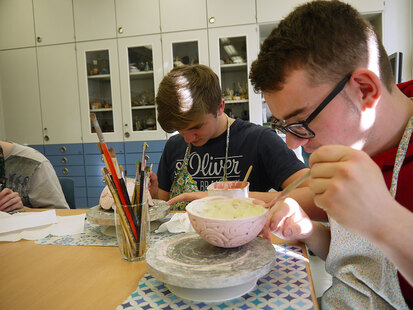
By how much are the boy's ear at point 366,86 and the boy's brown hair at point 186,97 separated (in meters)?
0.72

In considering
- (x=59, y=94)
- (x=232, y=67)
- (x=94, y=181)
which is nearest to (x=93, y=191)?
(x=94, y=181)

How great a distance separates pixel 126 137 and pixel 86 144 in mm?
524

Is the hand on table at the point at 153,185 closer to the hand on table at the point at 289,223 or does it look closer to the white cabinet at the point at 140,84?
the hand on table at the point at 289,223

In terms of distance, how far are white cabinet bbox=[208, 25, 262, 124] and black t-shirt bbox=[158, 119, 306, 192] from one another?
1.73 metres

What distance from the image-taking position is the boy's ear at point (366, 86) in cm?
71

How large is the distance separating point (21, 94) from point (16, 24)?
0.84 meters

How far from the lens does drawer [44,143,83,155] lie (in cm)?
363

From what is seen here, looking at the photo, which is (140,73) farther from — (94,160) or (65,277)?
(65,277)

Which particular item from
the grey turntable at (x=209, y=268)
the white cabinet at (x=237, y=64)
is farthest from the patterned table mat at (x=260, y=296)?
the white cabinet at (x=237, y=64)

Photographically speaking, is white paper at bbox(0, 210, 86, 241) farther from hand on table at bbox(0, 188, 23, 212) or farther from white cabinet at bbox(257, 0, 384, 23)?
white cabinet at bbox(257, 0, 384, 23)

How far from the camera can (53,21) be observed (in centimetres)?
358

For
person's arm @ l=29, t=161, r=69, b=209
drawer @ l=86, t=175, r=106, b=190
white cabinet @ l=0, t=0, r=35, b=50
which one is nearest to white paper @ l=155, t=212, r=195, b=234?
person's arm @ l=29, t=161, r=69, b=209

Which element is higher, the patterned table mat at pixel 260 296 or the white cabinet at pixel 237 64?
the white cabinet at pixel 237 64

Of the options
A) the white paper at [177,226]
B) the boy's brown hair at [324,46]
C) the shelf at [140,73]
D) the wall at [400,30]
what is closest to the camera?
the boy's brown hair at [324,46]
